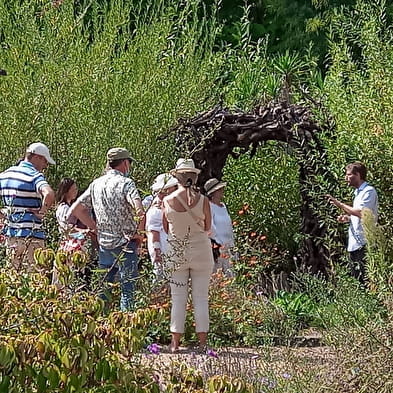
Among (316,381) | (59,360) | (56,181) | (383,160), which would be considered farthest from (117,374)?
(56,181)

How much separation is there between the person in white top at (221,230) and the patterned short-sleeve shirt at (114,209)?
176 centimetres

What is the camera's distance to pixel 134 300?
21.9 ft

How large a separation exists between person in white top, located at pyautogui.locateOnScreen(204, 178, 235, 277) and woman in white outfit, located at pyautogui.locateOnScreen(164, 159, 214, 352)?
173 cm

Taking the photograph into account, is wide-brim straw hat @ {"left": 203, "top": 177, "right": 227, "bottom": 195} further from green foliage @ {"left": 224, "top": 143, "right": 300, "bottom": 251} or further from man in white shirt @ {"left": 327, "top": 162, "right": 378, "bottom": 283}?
green foliage @ {"left": 224, "top": 143, "right": 300, "bottom": 251}

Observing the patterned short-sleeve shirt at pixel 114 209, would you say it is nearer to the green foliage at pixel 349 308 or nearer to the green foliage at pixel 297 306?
the green foliage at pixel 297 306

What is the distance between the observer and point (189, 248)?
7641 mm

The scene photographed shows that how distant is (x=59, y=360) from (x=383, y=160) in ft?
24.2

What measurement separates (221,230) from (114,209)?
196 centimetres

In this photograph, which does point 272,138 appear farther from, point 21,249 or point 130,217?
point 21,249

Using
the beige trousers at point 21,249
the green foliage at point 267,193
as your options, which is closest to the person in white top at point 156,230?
the beige trousers at point 21,249

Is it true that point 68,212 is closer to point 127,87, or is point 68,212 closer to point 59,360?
point 127,87

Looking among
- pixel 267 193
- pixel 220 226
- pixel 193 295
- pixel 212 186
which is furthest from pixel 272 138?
pixel 193 295

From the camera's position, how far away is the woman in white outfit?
25.0 ft

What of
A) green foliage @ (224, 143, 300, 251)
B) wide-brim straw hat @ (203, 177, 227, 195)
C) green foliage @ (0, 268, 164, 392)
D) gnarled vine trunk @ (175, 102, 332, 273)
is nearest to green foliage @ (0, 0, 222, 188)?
gnarled vine trunk @ (175, 102, 332, 273)
